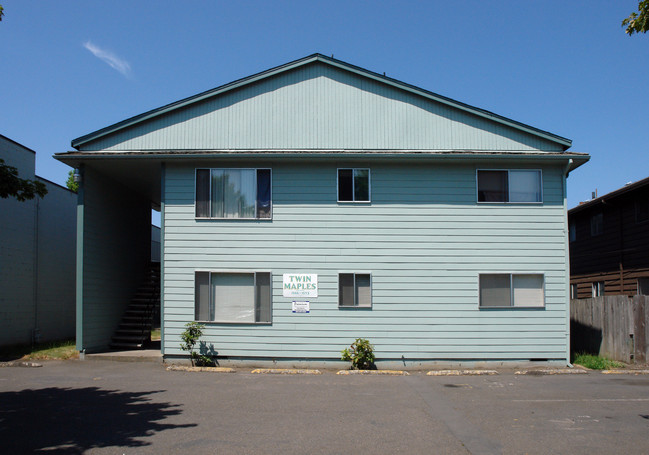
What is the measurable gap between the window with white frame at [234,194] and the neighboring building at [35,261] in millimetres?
6631

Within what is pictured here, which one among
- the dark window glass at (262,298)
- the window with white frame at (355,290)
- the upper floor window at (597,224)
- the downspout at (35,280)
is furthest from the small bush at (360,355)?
the upper floor window at (597,224)

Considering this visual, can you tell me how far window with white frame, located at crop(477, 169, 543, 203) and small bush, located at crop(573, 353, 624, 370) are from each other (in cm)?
456

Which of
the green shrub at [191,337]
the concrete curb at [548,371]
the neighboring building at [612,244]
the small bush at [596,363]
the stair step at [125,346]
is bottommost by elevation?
the concrete curb at [548,371]

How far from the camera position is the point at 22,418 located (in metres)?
8.67

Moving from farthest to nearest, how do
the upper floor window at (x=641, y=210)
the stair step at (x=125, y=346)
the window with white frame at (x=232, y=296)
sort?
the upper floor window at (x=641, y=210)
the stair step at (x=125, y=346)
the window with white frame at (x=232, y=296)

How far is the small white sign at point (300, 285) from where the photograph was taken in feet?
48.1

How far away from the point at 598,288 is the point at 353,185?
13.2m

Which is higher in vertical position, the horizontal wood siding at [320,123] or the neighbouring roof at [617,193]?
the horizontal wood siding at [320,123]

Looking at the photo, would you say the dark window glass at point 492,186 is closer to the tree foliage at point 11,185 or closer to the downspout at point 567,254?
the downspout at point 567,254

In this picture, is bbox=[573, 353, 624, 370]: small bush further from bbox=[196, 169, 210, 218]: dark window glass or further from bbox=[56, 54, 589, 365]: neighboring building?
bbox=[196, 169, 210, 218]: dark window glass

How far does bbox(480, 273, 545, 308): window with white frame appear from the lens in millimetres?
14828

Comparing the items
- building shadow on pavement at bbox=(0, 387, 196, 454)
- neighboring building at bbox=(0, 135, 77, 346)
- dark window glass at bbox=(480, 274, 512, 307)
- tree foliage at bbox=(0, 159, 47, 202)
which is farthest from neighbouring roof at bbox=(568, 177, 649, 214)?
neighboring building at bbox=(0, 135, 77, 346)

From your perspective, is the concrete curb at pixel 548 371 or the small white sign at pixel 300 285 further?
the small white sign at pixel 300 285

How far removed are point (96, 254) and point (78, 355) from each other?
2950mm
